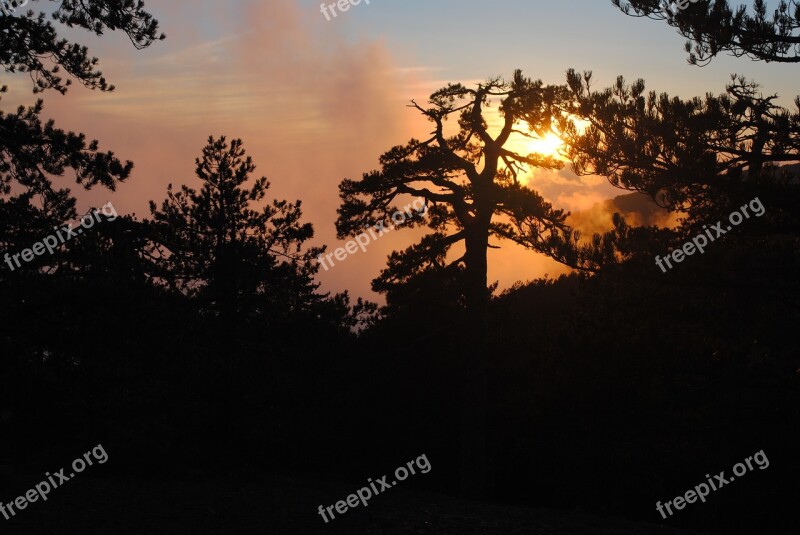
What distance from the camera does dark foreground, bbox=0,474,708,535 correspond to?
9961mm

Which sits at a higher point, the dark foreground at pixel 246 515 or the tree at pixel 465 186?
the tree at pixel 465 186

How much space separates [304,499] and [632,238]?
7.25 meters

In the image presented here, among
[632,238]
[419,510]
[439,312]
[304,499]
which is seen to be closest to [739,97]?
[632,238]

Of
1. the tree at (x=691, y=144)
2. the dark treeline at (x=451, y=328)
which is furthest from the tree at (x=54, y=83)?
the tree at (x=691, y=144)

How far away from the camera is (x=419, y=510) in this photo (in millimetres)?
11484

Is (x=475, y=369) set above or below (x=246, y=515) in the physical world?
above

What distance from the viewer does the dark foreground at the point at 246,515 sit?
9.96 meters

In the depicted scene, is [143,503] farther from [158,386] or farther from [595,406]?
[595,406]

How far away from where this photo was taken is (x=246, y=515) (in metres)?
11.1

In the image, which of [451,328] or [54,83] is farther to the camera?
[451,328]

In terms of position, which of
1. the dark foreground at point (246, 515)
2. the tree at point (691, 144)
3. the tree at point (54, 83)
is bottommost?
the dark foreground at point (246, 515)

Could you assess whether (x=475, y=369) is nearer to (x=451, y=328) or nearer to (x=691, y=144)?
(x=451, y=328)

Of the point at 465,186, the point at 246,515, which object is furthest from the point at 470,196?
the point at 246,515

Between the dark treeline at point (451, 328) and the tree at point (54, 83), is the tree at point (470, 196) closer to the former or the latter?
the dark treeline at point (451, 328)
